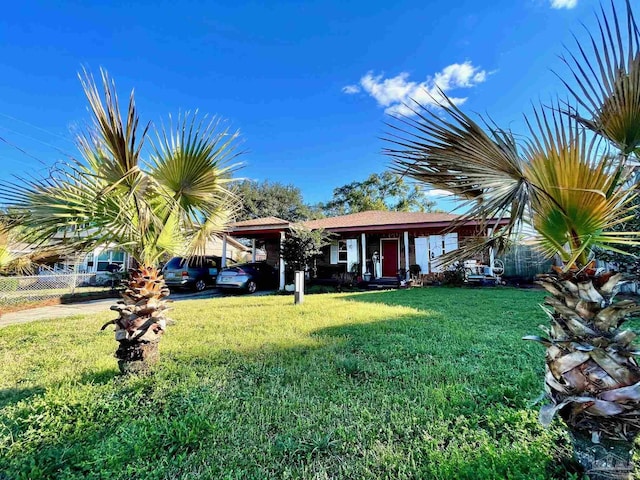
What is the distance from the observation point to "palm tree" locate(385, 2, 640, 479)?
1.54m

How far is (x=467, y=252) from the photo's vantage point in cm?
223

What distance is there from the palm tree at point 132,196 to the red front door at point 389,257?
1309 centimetres

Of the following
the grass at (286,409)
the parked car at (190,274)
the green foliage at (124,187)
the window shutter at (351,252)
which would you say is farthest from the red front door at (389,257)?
the green foliage at (124,187)

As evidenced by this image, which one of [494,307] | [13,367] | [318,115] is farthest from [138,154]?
[318,115]

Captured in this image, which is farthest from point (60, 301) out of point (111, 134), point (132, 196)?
point (111, 134)

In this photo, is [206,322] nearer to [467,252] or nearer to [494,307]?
[467,252]

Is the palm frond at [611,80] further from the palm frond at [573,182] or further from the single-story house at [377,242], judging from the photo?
the single-story house at [377,242]

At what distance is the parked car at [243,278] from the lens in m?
13.2

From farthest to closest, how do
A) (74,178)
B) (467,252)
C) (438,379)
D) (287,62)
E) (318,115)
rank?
(318,115), (287,62), (438,379), (74,178), (467,252)

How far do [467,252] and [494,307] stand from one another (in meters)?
6.81

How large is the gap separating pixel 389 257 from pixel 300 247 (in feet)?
19.2

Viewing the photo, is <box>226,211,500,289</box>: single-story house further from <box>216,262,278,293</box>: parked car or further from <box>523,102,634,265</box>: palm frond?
<box>523,102,634,265</box>: palm frond

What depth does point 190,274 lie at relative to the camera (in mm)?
13922

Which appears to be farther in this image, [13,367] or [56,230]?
[13,367]
